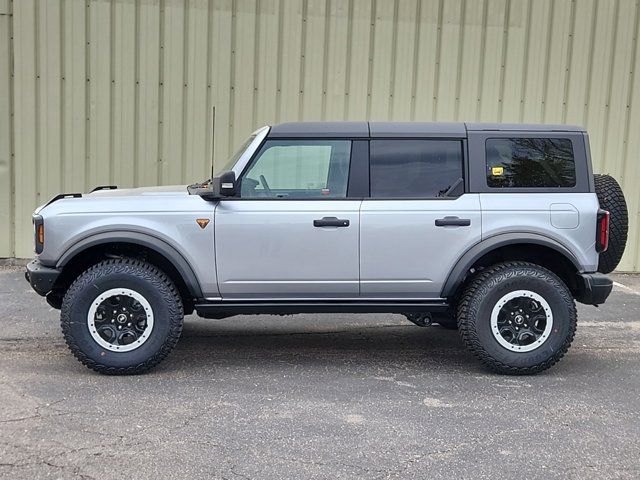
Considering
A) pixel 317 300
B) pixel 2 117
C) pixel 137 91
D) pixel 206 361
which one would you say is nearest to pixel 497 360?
pixel 317 300

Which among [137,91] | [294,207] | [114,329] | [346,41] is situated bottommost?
[114,329]

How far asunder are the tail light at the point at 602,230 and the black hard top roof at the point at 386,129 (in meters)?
0.70

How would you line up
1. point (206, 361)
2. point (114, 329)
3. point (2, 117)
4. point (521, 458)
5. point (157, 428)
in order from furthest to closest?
point (2, 117)
point (206, 361)
point (114, 329)
point (157, 428)
point (521, 458)

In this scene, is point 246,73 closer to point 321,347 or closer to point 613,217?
point 321,347

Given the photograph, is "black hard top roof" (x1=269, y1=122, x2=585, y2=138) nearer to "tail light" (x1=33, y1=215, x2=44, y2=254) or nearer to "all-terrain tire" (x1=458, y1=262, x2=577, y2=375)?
"all-terrain tire" (x1=458, y1=262, x2=577, y2=375)

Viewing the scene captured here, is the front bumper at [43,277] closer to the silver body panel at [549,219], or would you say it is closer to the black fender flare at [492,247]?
the black fender flare at [492,247]

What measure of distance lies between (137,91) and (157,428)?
20.8ft

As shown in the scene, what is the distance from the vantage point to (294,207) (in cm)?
512

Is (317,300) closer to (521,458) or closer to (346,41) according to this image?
(521,458)

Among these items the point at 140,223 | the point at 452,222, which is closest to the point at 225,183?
the point at 140,223

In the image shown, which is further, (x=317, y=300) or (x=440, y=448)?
(x=317, y=300)

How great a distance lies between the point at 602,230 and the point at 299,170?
238 cm

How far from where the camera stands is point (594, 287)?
5.19 meters

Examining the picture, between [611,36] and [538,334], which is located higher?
[611,36]
